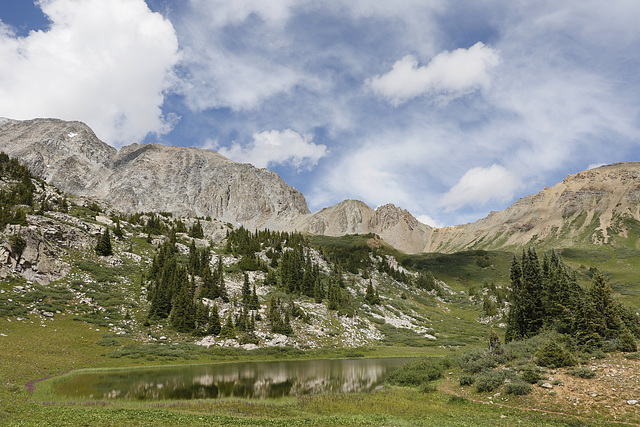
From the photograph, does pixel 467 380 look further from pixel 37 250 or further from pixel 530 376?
pixel 37 250

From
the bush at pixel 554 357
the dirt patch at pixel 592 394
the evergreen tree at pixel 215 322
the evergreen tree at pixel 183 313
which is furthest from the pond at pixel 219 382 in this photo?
the evergreen tree at pixel 183 313

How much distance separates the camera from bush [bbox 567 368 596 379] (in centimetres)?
2688

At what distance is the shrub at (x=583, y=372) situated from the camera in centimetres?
2688

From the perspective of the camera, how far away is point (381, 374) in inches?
1949

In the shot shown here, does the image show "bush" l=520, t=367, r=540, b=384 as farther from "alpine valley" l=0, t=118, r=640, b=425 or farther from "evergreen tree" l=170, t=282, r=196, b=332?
"evergreen tree" l=170, t=282, r=196, b=332

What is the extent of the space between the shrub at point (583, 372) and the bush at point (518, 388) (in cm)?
425

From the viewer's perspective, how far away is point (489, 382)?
30.4 meters

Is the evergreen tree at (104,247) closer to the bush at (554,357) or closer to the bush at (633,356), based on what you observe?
the bush at (554,357)

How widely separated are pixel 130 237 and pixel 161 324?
63140 mm

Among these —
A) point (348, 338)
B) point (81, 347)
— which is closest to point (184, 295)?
point (81, 347)

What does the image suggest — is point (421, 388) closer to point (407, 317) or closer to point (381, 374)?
point (381, 374)

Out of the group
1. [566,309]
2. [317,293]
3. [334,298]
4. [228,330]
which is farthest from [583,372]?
[317,293]

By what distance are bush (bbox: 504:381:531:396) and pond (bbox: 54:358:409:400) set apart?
15.3m

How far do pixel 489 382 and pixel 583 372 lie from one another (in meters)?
7.35
